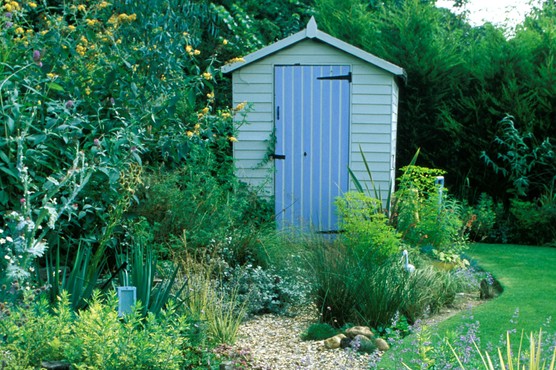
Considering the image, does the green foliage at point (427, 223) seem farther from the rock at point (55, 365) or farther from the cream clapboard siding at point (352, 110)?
the rock at point (55, 365)

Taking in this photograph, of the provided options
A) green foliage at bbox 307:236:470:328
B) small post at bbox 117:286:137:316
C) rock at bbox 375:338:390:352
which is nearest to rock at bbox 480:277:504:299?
green foliage at bbox 307:236:470:328

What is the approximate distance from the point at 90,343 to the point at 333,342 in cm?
197

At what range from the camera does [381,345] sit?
507cm

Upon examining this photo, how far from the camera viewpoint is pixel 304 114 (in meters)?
9.51

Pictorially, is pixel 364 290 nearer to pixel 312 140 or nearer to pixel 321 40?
pixel 312 140

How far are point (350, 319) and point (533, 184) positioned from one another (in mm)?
6966

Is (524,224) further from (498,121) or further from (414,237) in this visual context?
(414,237)

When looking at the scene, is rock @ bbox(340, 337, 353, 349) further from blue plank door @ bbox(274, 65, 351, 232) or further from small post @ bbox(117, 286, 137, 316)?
blue plank door @ bbox(274, 65, 351, 232)

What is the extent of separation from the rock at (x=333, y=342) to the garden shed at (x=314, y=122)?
4.34 metres

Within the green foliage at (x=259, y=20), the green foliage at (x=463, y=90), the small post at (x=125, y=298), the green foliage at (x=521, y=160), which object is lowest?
the small post at (x=125, y=298)

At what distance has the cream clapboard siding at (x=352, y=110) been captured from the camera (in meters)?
9.46

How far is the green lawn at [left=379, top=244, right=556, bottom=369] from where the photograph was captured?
18.8ft

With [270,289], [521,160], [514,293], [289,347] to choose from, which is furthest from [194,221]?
[521,160]

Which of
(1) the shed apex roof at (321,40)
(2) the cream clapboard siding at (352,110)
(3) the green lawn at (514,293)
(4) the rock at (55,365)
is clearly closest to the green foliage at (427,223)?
(3) the green lawn at (514,293)
